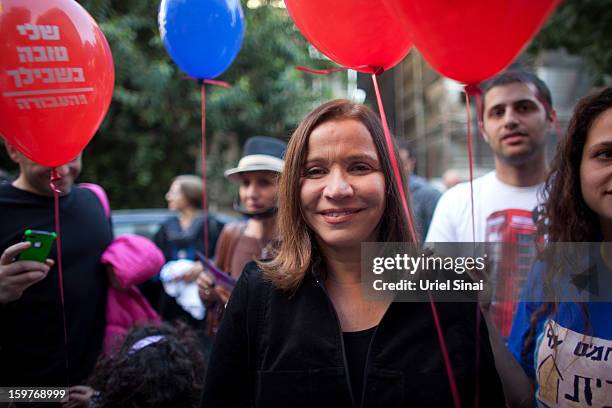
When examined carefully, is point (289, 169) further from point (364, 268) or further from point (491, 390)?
point (491, 390)

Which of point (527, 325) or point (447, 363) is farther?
point (527, 325)

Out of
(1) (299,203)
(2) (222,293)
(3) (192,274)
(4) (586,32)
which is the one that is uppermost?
(4) (586,32)

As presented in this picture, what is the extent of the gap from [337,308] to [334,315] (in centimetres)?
7

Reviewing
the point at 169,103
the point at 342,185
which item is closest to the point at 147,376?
the point at 342,185

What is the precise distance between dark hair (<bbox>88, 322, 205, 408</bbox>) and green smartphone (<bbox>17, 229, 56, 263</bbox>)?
1.49 ft

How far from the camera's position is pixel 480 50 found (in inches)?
38.3

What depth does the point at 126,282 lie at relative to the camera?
6.54ft

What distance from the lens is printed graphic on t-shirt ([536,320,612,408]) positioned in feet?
3.83

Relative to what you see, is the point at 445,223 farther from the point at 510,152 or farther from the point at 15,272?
the point at 15,272

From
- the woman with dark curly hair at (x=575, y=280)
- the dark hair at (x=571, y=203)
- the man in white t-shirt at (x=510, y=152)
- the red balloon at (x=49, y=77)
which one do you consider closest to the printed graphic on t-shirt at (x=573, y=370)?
the woman with dark curly hair at (x=575, y=280)

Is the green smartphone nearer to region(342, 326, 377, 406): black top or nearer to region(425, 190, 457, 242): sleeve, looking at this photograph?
region(342, 326, 377, 406): black top

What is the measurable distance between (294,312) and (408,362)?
0.32m

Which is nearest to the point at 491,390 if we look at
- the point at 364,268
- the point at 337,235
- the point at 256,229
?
the point at 364,268

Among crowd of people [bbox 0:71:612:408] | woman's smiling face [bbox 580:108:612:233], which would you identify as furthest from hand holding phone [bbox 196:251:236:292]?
woman's smiling face [bbox 580:108:612:233]
